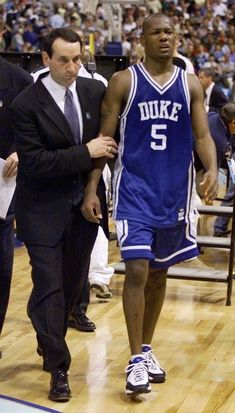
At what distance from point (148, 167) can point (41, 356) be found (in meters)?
1.40

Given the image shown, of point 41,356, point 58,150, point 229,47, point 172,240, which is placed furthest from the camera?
point 229,47

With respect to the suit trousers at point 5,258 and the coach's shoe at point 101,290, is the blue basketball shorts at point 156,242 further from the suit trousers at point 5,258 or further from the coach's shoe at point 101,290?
the coach's shoe at point 101,290

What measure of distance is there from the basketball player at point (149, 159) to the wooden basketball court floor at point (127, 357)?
0.19 m

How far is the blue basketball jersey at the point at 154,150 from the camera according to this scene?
502cm

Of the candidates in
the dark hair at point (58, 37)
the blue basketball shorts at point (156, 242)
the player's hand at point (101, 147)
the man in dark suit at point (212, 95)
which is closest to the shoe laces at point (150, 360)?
the blue basketball shorts at point (156, 242)

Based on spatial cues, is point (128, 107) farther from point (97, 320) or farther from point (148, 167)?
point (97, 320)

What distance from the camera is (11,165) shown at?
212 inches

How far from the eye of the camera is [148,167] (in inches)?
198

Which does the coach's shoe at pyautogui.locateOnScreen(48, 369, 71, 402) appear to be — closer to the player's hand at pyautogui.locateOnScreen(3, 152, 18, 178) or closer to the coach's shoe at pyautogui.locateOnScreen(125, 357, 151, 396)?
the coach's shoe at pyautogui.locateOnScreen(125, 357, 151, 396)

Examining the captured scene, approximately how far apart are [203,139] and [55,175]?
785 millimetres

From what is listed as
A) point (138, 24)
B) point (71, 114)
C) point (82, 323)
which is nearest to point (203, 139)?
point (71, 114)

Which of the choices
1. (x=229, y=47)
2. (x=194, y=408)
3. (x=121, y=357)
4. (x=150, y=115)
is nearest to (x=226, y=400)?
(x=194, y=408)

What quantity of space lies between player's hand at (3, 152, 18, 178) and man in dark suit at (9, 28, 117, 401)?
32cm

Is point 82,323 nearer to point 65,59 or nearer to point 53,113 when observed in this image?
point 53,113
